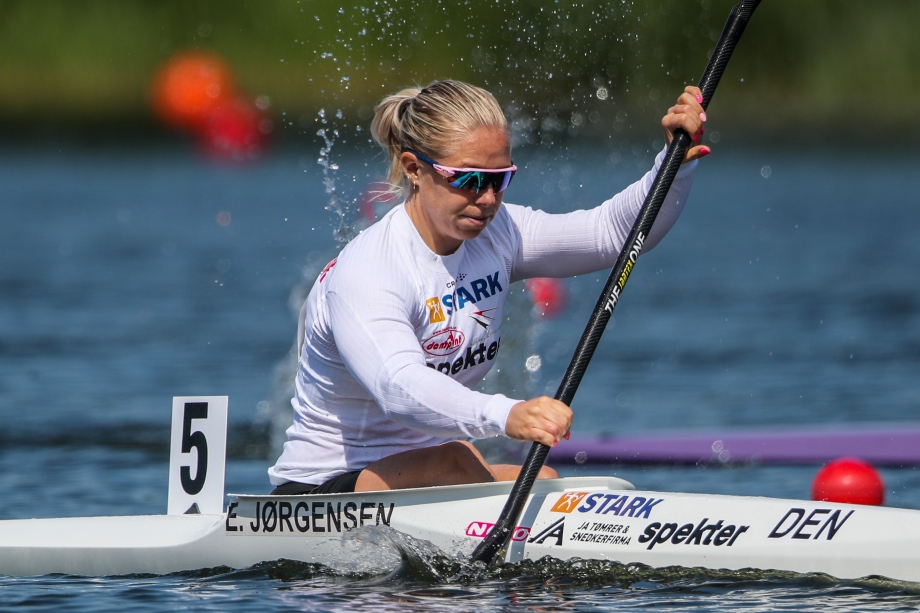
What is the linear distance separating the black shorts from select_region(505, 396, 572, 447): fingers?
2.56 feet

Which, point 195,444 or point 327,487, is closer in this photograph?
point 327,487

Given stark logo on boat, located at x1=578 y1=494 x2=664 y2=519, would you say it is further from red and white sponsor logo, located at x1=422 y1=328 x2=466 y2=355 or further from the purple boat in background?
the purple boat in background

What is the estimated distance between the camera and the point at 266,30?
27406 mm

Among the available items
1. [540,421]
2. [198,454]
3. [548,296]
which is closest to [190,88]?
[548,296]

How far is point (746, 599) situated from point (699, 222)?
1563cm

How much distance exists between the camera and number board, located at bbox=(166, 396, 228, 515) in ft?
15.5

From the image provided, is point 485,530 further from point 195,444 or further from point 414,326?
point 195,444

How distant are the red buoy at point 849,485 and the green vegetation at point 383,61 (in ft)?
48.7

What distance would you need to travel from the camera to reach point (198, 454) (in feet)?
15.6

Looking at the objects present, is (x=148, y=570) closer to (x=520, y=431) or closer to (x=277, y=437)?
(x=520, y=431)

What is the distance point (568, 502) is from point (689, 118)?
4.06ft

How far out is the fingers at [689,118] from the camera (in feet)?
14.0

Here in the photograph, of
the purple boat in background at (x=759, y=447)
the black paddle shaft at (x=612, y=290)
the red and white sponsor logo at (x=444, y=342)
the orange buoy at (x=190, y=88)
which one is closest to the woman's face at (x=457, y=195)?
the red and white sponsor logo at (x=444, y=342)

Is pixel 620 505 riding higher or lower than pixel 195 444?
lower
